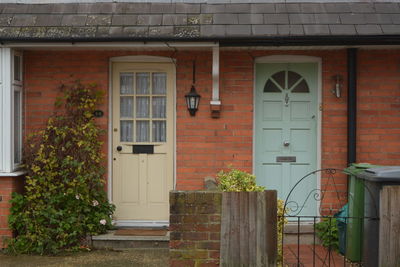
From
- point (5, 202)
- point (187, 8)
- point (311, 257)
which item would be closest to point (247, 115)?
point (187, 8)

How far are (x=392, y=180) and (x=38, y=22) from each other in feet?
15.7

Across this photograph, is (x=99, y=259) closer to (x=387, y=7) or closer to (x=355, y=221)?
(x=355, y=221)

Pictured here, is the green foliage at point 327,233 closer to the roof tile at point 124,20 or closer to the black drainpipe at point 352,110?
the black drainpipe at point 352,110

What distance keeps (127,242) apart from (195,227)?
2.41m

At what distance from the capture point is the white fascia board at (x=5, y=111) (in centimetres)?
714

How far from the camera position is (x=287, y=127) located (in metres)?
7.86

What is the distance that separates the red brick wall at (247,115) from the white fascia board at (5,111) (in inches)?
24.3

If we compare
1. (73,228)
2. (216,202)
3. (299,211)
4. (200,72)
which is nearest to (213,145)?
(200,72)

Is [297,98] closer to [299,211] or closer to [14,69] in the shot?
[299,211]

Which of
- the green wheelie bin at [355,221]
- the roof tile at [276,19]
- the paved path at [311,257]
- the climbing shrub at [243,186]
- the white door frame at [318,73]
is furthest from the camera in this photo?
the white door frame at [318,73]

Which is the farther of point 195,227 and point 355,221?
point 355,221

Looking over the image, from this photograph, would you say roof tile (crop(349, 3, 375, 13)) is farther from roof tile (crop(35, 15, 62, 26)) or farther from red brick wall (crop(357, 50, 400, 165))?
roof tile (crop(35, 15, 62, 26))

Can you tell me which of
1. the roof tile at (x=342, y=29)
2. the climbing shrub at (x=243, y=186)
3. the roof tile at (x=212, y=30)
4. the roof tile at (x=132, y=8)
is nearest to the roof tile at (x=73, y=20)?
the roof tile at (x=132, y=8)

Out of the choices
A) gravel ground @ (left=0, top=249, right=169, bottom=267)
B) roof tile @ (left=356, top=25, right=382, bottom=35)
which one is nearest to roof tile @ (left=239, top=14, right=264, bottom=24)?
roof tile @ (left=356, top=25, right=382, bottom=35)
